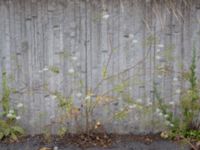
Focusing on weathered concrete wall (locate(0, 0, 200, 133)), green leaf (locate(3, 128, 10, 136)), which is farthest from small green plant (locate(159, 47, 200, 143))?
green leaf (locate(3, 128, 10, 136))

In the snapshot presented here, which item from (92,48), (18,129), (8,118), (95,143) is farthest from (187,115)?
(8,118)

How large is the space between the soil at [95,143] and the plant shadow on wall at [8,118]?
0.25 feet

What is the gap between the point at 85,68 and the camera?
16.6ft

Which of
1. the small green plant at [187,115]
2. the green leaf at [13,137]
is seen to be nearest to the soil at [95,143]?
the green leaf at [13,137]

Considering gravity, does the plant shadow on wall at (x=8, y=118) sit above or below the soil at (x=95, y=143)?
above

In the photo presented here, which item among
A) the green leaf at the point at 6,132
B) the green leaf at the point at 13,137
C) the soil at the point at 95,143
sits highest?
the green leaf at the point at 6,132

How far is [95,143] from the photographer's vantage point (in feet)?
16.4

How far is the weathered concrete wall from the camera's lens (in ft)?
16.3

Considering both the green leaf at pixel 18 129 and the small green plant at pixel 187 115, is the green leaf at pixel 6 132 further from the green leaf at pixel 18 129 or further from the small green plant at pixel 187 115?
the small green plant at pixel 187 115

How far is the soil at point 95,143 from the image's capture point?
488 cm

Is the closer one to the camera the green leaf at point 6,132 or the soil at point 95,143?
the soil at point 95,143

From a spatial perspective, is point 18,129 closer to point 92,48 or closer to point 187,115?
point 92,48

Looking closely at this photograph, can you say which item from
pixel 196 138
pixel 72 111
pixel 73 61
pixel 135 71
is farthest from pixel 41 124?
pixel 196 138

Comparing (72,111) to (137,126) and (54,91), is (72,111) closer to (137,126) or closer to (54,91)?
(54,91)
